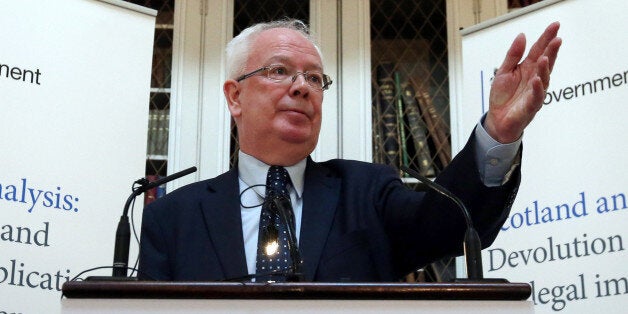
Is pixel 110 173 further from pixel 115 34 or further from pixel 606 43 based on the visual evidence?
pixel 606 43

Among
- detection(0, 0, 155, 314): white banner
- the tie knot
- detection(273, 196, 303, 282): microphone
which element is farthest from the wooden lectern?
detection(0, 0, 155, 314): white banner

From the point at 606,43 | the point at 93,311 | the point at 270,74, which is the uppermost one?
the point at 606,43

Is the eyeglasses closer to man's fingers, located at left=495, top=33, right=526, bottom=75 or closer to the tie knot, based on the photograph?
the tie knot

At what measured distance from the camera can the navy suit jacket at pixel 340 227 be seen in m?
1.90

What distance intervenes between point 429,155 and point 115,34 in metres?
1.36

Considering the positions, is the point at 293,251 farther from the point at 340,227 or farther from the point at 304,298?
the point at 340,227

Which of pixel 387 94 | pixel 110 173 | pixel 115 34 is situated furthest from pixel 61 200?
pixel 387 94

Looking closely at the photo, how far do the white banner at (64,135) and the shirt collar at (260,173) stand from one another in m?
0.92

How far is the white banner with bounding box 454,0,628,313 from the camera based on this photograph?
2885mm

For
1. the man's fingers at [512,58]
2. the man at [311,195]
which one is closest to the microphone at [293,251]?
the man at [311,195]

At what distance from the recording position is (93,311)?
1284 millimetres

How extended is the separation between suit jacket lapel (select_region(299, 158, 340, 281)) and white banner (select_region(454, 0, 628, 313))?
1.15 m

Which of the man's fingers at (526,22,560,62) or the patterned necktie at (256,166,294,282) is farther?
the patterned necktie at (256,166,294,282)

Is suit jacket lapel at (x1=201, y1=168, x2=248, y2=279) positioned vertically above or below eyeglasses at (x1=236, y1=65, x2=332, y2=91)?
below
